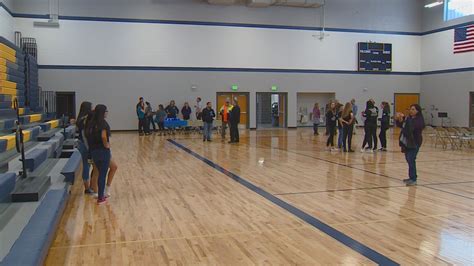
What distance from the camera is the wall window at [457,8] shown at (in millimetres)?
22469

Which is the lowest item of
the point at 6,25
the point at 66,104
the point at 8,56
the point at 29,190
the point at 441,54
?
the point at 29,190

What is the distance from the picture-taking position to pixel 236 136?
1574 centimetres

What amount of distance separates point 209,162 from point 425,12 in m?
21.2

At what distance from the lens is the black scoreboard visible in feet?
82.5

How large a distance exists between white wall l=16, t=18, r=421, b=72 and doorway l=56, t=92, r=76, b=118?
158cm

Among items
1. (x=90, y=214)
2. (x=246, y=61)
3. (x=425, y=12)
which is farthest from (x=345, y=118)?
(x=425, y=12)

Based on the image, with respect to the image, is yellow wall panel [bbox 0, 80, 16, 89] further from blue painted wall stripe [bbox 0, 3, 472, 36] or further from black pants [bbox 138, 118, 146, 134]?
black pants [bbox 138, 118, 146, 134]

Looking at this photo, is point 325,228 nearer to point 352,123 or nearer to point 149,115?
point 352,123

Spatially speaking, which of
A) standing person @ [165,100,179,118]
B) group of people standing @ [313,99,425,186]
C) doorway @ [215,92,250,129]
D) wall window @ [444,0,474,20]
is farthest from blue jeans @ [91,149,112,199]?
wall window @ [444,0,474,20]

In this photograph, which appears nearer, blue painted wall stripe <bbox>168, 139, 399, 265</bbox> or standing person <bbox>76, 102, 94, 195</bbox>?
blue painted wall stripe <bbox>168, 139, 399, 265</bbox>

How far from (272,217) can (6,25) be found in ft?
56.7

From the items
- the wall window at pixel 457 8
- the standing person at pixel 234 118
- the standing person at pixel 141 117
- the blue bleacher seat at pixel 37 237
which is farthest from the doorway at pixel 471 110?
the blue bleacher seat at pixel 37 237

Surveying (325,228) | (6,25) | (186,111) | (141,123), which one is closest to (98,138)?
(325,228)

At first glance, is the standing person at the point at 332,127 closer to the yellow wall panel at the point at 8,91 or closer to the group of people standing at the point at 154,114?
the group of people standing at the point at 154,114
